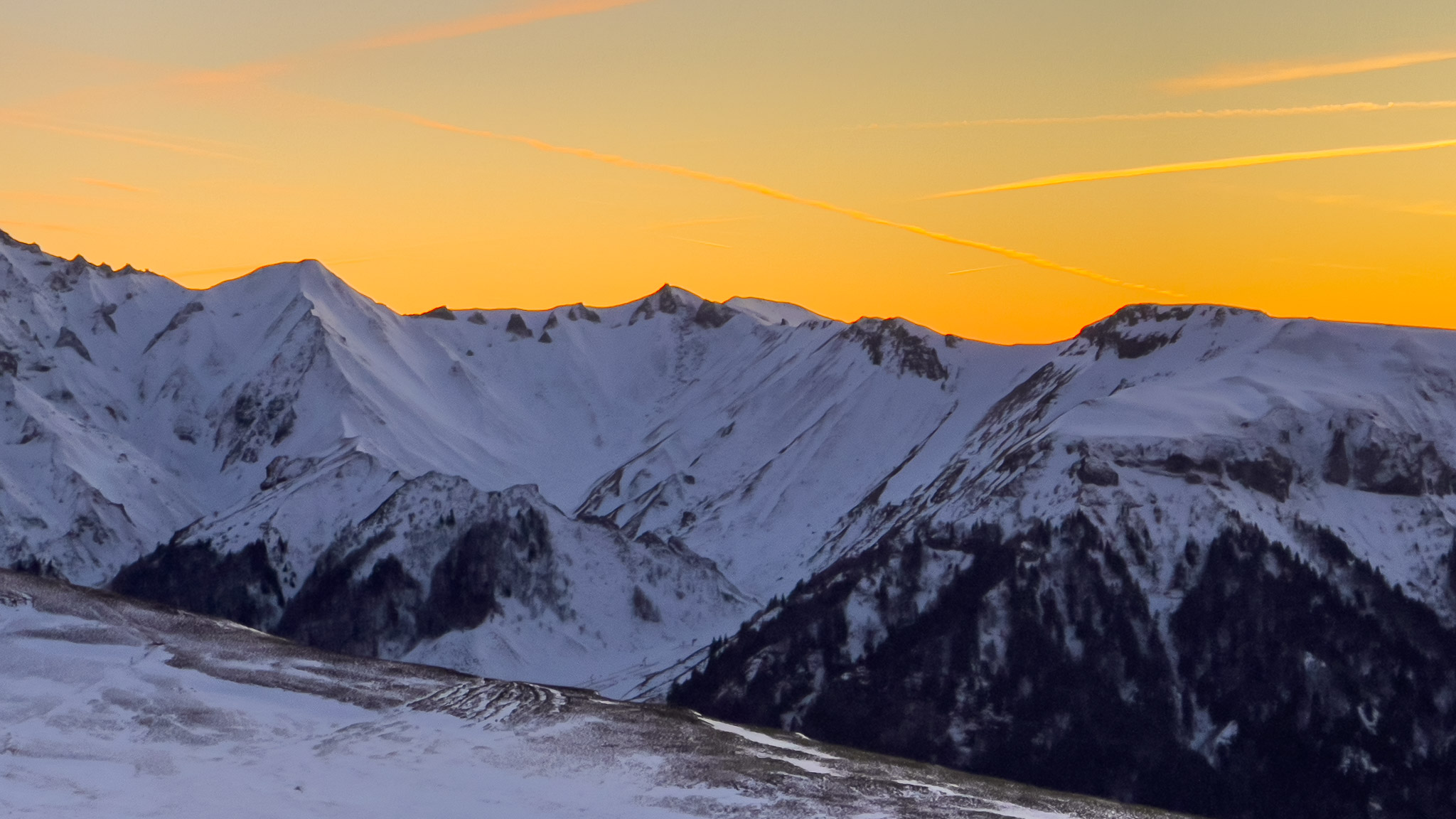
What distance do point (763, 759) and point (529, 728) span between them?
15.3m

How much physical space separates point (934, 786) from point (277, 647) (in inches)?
1970

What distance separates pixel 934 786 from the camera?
107 meters

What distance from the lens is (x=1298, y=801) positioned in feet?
640

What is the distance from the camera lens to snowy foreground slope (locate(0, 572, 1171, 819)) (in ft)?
319

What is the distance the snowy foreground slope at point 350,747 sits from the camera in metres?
97.1

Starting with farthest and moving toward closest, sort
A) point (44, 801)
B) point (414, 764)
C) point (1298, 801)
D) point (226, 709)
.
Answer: point (1298, 801) < point (226, 709) < point (414, 764) < point (44, 801)

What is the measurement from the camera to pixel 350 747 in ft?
350

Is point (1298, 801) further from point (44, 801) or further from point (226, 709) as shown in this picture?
point (44, 801)

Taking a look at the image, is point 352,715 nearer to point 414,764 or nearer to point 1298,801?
point 414,764

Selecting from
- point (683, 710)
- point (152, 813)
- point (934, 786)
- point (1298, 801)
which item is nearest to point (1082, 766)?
point (1298, 801)

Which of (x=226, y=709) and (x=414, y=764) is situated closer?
(x=414, y=764)

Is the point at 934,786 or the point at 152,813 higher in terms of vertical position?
the point at 934,786

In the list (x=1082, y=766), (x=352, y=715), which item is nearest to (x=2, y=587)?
(x=352, y=715)

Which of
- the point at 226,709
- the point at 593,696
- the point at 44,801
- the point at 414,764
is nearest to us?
the point at 44,801
